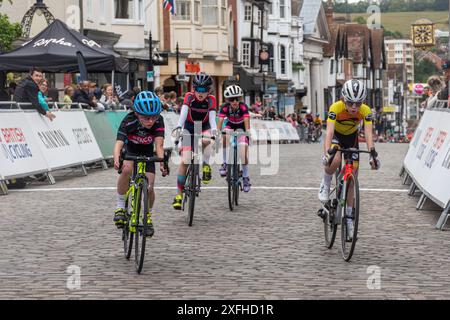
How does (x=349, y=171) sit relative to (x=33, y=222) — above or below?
above

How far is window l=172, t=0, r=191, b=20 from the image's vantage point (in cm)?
6644

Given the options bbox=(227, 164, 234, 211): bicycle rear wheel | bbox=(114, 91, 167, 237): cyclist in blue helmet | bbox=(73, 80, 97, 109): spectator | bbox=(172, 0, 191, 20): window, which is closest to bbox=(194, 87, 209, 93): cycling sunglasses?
bbox=(227, 164, 234, 211): bicycle rear wheel

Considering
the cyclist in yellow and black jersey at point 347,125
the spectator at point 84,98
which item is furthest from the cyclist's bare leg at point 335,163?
the spectator at point 84,98

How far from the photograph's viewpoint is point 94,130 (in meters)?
25.6

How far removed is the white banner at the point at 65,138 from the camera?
21172 mm

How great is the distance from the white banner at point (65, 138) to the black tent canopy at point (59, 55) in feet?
13.7

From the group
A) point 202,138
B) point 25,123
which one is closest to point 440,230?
point 202,138

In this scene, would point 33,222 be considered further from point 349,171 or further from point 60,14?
point 60,14

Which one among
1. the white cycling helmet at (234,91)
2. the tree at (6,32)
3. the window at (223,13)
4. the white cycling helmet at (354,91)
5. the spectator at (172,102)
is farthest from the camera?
the window at (223,13)

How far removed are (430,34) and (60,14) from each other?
81.5ft

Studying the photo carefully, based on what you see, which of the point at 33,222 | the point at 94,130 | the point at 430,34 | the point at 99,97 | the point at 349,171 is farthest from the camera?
the point at 430,34

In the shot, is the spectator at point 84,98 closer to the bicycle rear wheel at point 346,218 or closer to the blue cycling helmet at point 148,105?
the blue cycling helmet at point 148,105

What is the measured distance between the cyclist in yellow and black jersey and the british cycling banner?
2.15 metres

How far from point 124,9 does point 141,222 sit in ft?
140
